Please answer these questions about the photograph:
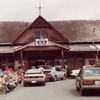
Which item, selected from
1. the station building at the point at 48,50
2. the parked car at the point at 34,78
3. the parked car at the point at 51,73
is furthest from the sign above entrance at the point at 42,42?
the parked car at the point at 34,78

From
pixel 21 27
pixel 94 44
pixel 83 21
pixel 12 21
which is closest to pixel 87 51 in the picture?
pixel 94 44

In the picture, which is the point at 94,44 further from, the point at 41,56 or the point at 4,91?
the point at 4,91

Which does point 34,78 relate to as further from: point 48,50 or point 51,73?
point 48,50

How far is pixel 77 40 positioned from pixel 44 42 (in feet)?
20.5

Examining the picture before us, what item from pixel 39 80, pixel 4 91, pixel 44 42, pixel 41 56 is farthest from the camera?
pixel 41 56

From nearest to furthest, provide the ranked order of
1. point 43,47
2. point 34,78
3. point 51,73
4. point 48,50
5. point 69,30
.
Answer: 1. point 34,78
2. point 51,73
3. point 43,47
4. point 48,50
5. point 69,30

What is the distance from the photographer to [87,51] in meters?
31.8

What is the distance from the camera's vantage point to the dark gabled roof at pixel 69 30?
35.0 m

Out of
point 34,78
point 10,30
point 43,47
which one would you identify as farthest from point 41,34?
point 34,78

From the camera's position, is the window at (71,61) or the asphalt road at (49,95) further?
the window at (71,61)

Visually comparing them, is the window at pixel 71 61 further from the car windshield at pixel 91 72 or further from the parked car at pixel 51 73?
the car windshield at pixel 91 72

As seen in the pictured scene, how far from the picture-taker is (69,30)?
1447 inches

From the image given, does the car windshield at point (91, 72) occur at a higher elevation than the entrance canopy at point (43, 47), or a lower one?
lower

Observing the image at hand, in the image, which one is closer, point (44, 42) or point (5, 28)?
point (44, 42)
